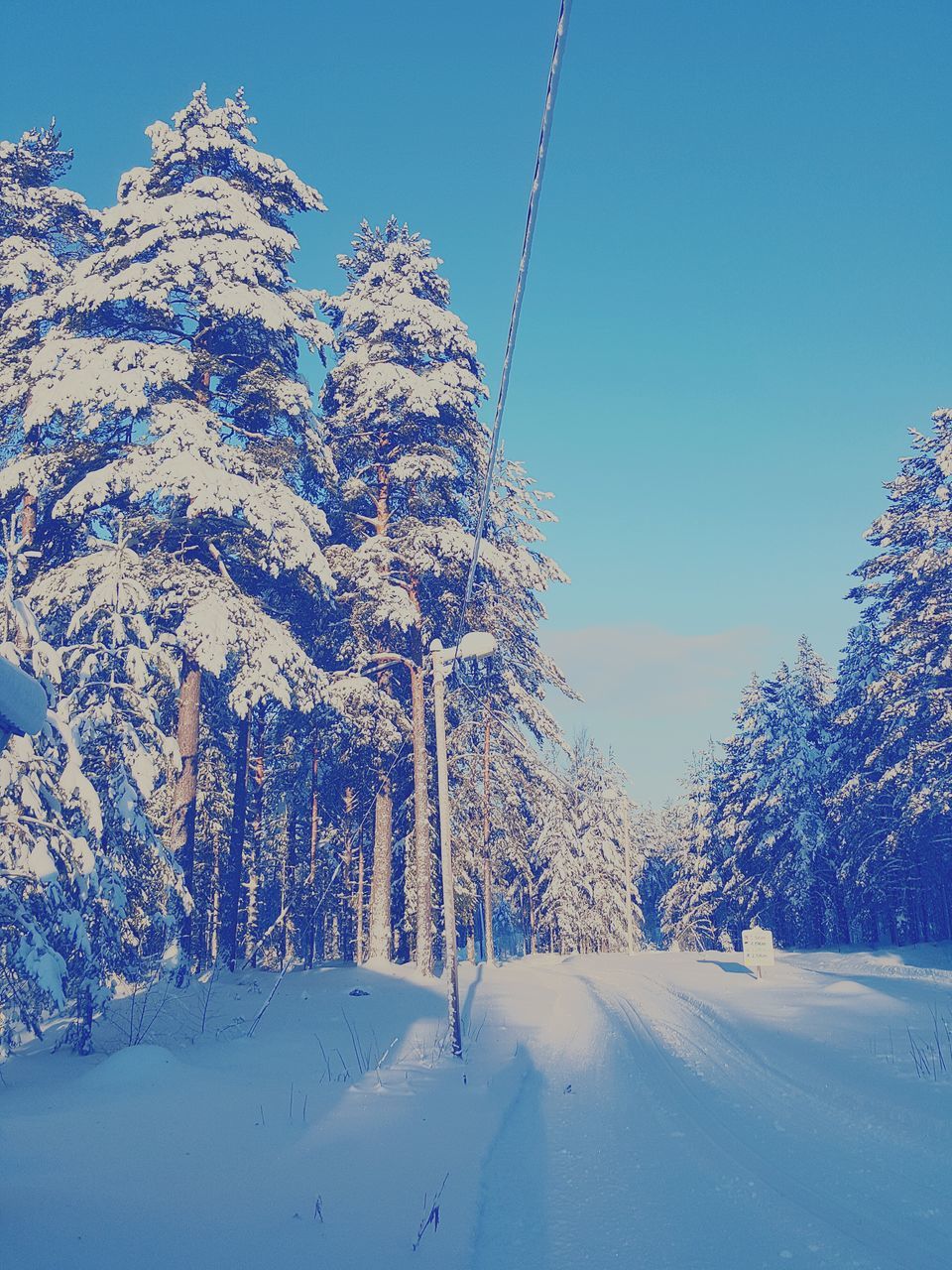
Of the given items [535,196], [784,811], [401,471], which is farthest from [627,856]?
[535,196]

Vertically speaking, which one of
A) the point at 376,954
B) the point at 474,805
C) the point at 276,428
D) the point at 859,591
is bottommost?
the point at 376,954

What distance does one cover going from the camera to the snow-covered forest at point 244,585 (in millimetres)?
10211

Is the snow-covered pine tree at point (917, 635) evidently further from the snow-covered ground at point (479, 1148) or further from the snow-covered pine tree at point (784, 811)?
the snow-covered ground at point (479, 1148)

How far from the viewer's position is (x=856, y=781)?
26.7 metres

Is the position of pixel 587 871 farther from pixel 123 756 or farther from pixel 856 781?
pixel 123 756

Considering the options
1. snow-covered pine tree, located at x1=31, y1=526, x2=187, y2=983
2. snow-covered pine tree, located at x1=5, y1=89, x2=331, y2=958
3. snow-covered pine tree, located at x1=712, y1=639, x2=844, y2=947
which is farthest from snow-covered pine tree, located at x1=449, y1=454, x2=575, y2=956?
snow-covered pine tree, located at x1=712, y1=639, x2=844, y2=947

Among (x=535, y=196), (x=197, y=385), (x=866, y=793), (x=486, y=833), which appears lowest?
(x=486, y=833)

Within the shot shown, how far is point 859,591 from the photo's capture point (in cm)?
2452

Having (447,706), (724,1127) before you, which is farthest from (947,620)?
(724,1127)

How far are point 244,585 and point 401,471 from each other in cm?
451

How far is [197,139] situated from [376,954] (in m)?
18.5

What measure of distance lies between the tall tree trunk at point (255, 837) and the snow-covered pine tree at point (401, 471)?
19.7ft

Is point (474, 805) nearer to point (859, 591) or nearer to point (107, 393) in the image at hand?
point (859, 591)

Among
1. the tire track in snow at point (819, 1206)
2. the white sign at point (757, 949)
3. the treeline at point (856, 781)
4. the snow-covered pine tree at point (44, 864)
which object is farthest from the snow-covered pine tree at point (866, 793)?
the snow-covered pine tree at point (44, 864)
